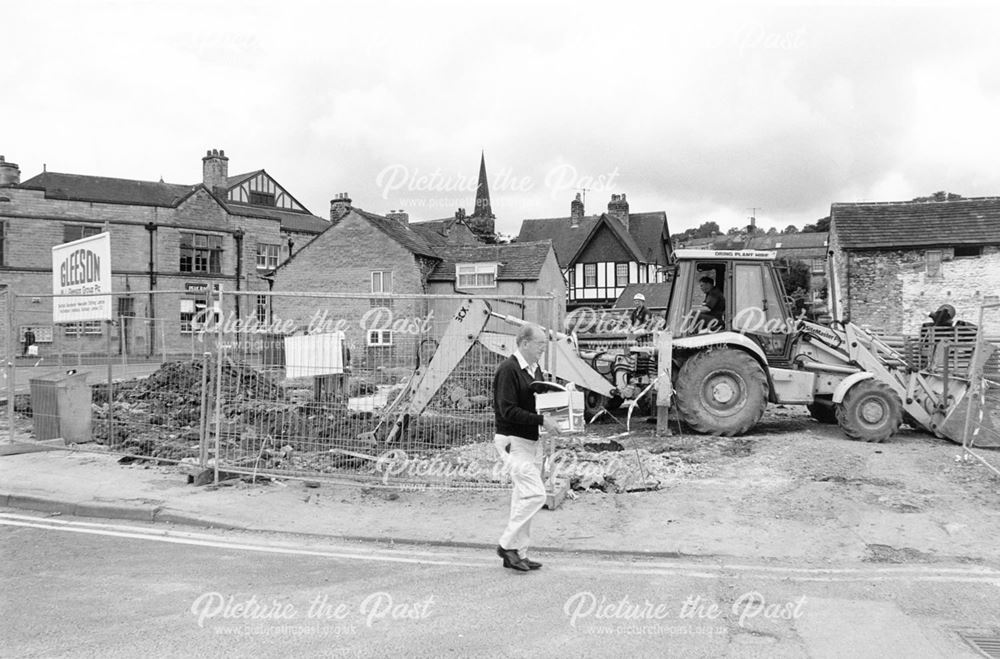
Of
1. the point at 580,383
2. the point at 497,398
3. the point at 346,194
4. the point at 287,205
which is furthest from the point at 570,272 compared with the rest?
the point at 497,398

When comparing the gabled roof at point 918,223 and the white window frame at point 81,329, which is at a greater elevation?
the gabled roof at point 918,223

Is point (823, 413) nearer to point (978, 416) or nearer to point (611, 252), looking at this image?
point (978, 416)

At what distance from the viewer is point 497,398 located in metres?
5.81

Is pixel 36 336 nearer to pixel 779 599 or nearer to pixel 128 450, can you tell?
pixel 128 450

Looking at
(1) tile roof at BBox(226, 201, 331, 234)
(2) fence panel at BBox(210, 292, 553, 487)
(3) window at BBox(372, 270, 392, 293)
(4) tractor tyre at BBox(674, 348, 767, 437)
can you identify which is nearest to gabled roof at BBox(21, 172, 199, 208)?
(1) tile roof at BBox(226, 201, 331, 234)

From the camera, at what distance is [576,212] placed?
56562 millimetres

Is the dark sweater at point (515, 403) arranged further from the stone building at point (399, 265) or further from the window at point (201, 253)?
the window at point (201, 253)

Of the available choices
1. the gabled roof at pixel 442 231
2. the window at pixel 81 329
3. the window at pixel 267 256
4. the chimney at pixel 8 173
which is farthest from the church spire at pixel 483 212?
the window at pixel 81 329

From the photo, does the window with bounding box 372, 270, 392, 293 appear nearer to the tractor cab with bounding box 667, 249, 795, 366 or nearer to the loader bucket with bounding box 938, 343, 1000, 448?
the tractor cab with bounding box 667, 249, 795, 366

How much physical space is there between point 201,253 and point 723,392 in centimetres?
3920

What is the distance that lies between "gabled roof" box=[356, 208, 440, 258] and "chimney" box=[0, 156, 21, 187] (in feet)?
Answer: 63.0

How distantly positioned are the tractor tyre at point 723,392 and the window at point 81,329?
9.81 metres

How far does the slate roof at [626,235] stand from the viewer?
50.7 meters

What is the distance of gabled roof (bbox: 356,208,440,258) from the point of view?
35.7 metres
